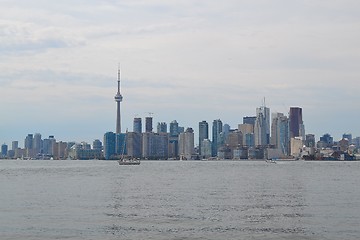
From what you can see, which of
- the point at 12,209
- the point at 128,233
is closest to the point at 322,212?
the point at 128,233

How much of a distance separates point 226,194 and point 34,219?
36571 mm

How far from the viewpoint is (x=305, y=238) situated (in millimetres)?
44062

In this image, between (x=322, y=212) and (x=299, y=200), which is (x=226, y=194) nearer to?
(x=299, y=200)

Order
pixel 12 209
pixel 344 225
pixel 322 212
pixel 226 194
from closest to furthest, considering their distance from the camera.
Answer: pixel 344 225
pixel 322 212
pixel 12 209
pixel 226 194

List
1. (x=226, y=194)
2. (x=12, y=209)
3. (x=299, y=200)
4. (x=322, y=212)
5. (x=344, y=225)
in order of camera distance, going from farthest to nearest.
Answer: (x=226, y=194)
(x=299, y=200)
(x=12, y=209)
(x=322, y=212)
(x=344, y=225)

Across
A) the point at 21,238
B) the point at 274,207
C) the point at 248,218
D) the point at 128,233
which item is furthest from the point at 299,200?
the point at 21,238

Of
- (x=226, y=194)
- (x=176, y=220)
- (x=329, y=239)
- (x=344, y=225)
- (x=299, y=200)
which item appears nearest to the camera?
(x=329, y=239)

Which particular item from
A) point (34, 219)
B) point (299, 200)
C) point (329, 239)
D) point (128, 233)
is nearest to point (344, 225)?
point (329, 239)

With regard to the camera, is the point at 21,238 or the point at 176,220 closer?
the point at 21,238

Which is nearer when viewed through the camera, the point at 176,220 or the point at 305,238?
the point at 305,238

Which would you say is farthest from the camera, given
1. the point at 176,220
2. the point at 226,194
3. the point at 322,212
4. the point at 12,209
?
the point at 226,194

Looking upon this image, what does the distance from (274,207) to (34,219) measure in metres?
27.3

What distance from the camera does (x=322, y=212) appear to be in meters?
59.5

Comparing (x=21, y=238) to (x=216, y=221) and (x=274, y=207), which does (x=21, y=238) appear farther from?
(x=274, y=207)
